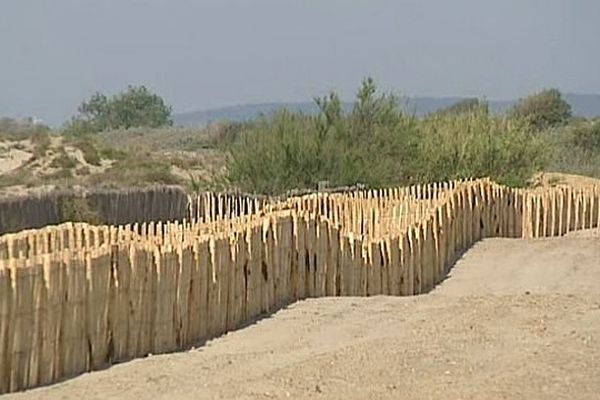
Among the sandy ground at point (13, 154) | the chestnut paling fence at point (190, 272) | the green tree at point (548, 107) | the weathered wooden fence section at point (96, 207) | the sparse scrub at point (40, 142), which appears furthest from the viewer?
the green tree at point (548, 107)

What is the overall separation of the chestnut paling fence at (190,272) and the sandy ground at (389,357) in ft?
0.86

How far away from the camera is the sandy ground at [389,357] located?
28.7 ft

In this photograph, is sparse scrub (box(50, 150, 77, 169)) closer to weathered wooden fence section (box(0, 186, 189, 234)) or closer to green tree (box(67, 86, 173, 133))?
weathered wooden fence section (box(0, 186, 189, 234))

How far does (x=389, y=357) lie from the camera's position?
984 cm

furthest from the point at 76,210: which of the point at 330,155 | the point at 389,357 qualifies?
the point at 389,357

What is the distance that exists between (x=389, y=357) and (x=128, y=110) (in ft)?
264

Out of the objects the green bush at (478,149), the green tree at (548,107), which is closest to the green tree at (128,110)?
the green tree at (548,107)

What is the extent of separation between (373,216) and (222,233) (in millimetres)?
7132

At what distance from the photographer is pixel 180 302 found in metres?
10.7

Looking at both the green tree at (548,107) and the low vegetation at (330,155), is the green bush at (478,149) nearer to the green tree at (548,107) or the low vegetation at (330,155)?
the low vegetation at (330,155)

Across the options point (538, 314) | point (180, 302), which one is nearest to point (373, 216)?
point (538, 314)

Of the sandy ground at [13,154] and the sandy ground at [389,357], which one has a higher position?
the sandy ground at [389,357]

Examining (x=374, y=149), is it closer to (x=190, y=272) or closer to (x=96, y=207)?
(x=96, y=207)

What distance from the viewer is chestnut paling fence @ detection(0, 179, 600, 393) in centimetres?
902
